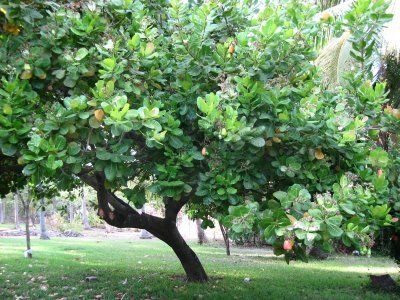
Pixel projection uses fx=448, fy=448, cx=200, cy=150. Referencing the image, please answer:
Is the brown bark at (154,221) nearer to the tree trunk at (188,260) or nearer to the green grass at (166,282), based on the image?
the tree trunk at (188,260)

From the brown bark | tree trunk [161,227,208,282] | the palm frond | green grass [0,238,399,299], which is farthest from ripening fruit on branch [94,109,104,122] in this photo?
the palm frond

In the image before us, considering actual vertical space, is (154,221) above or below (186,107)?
below

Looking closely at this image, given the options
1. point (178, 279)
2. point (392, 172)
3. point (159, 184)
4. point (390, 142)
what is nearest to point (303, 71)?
point (392, 172)

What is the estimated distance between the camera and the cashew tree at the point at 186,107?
136 inches

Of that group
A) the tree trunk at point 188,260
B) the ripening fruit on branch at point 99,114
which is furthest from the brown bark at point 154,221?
the ripening fruit on branch at point 99,114

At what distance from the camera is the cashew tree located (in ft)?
11.4

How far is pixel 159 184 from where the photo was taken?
3.78 meters

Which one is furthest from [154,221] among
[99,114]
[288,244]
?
[288,244]

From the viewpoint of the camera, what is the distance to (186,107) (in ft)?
13.5

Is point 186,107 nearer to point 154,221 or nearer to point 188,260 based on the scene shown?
point 154,221

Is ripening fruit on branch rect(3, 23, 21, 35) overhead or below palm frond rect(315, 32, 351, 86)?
below

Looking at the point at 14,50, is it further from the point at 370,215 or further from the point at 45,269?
the point at 45,269

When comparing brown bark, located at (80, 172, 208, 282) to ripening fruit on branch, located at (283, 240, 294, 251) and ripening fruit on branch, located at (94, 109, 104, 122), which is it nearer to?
ripening fruit on branch, located at (94, 109, 104, 122)

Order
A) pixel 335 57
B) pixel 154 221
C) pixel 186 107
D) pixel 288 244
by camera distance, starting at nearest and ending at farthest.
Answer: pixel 288 244 → pixel 186 107 → pixel 154 221 → pixel 335 57
